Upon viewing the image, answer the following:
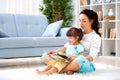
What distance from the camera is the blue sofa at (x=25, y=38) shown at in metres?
3.73

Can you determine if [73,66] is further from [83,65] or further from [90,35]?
[90,35]

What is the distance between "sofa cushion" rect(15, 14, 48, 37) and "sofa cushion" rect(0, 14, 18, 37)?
0.29ft

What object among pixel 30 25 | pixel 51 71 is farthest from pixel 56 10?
pixel 51 71

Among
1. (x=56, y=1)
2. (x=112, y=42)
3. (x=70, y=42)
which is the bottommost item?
(x=112, y=42)

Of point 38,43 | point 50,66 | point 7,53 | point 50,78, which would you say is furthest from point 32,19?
point 50,78

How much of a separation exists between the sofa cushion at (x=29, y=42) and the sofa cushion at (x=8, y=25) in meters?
0.72

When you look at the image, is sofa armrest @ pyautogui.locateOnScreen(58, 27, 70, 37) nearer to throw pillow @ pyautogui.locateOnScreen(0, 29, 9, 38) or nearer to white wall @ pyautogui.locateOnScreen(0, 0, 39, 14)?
throw pillow @ pyautogui.locateOnScreen(0, 29, 9, 38)

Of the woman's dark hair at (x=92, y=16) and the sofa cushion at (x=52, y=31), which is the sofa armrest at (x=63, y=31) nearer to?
the sofa cushion at (x=52, y=31)

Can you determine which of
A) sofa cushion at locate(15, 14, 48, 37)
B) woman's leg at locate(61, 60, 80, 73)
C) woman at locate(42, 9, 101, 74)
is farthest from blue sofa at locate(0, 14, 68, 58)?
woman's leg at locate(61, 60, 80, 73)

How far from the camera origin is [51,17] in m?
6.47

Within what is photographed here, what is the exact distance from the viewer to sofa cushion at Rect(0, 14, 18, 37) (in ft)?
15.0

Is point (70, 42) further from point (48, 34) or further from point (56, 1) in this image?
point (56, 1)

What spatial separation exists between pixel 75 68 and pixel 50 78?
1.33ft

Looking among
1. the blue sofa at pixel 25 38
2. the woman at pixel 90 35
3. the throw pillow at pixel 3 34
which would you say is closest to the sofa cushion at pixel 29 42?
the blue sofa at pixel 25 38
